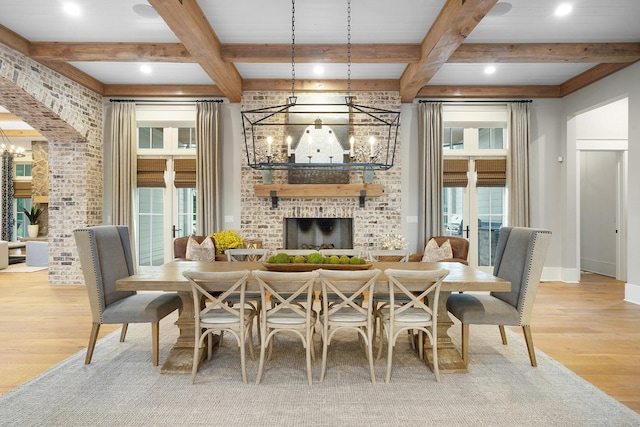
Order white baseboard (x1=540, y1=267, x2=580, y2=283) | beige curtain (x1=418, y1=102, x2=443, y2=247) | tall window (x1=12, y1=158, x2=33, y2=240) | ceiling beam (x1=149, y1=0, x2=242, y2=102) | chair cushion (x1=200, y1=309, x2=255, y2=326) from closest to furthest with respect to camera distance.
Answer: chair cushion (x1=200, y1=309, x2=255, y2=326) < ceiling beam (x1=149, y1=0, x2=242, y2=102) < beige curtain (x1=418, y1=102, x2=443, y2=247) < white baseboard (x1=540, y1=267, x2=580, y2=283) < tall window (x1=12, y1=158, x2=33, y2=240)

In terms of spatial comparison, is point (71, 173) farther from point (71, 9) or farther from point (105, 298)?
point (105, 298)

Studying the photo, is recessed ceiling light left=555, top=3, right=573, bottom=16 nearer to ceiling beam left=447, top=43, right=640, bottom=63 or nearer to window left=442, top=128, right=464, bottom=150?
ceiling beam left=447, top=43, right=640, bottom=63

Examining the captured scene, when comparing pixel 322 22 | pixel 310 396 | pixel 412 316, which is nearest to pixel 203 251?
pixel 322 22

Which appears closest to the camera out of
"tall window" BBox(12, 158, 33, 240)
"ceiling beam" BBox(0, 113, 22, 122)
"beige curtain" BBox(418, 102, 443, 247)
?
"beige curtain" BBox(418, 102, 443, 247)

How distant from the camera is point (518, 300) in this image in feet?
10.3

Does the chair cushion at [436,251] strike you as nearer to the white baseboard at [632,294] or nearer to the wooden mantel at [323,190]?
the wooden mantel at [323,190]

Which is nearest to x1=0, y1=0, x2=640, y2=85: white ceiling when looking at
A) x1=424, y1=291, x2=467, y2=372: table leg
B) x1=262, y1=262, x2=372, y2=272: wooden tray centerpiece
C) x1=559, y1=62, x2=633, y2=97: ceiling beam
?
x1=559, y1=62, x2=633, y2=97: ceiling beam

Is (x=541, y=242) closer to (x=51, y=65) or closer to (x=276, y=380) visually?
(x=276, y=380)

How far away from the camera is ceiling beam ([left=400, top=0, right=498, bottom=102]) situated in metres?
3.62

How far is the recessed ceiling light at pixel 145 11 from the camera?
407 cm

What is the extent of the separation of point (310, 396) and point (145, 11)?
4178 millimetres

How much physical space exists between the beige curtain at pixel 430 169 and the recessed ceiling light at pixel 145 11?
14.3 feet

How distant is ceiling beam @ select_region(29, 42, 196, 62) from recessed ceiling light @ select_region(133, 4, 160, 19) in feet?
2.22

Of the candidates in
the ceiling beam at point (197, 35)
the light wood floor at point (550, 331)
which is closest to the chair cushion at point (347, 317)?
the light wood floor at point (550, 331)
